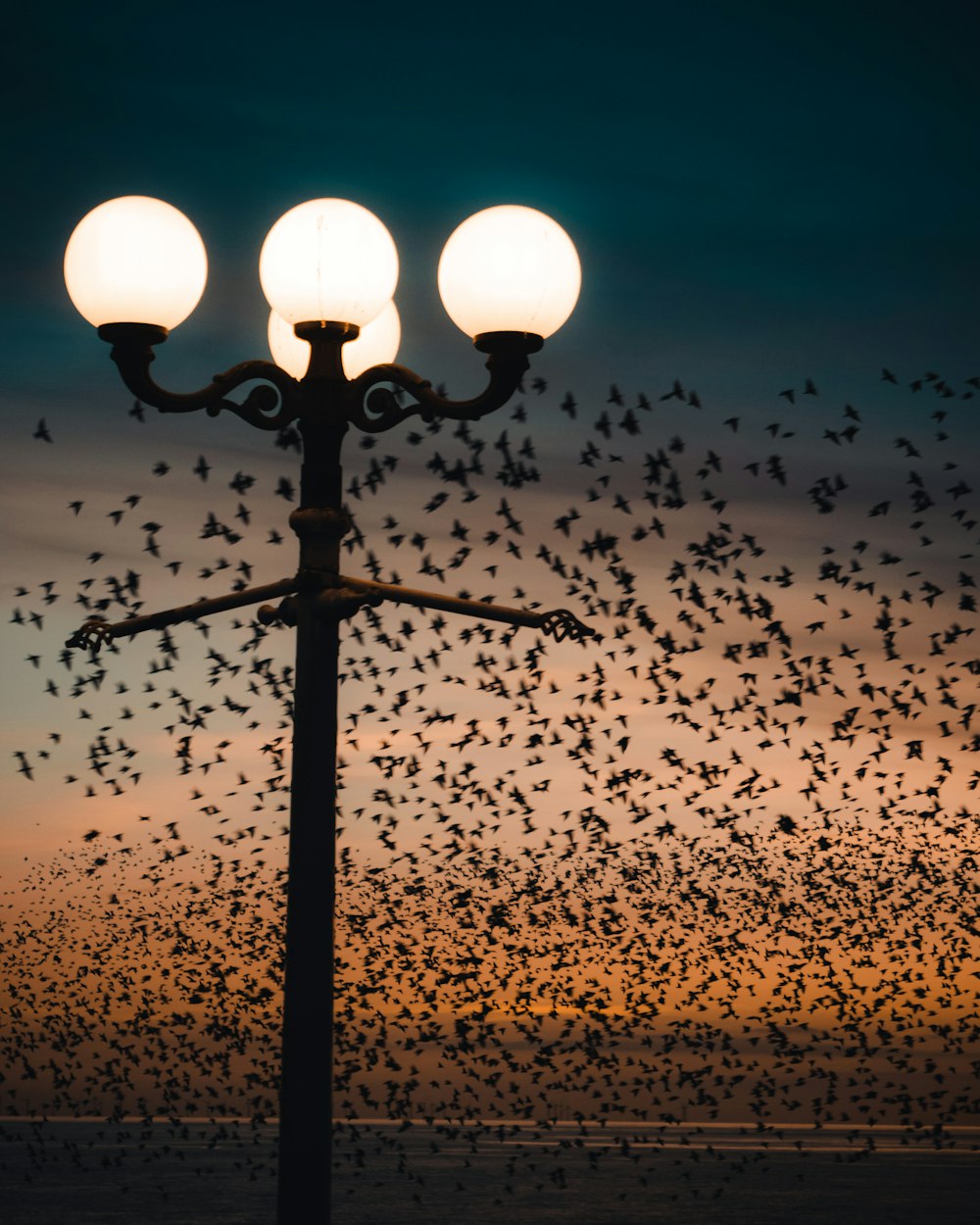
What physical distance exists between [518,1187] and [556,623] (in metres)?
187

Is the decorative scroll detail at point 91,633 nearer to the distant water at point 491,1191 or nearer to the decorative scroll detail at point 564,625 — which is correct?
the decorative scroll detail at point 564,625

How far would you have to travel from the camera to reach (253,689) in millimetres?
12141

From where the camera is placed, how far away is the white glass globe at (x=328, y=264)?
189 inches

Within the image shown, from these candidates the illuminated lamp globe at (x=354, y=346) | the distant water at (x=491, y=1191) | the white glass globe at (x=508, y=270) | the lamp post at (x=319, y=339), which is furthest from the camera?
the distant water at (x=491, y=1191)

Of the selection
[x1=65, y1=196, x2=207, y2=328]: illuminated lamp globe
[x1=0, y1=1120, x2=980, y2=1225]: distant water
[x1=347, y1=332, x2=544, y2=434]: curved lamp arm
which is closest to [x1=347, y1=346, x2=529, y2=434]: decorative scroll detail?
[x1=347, y1=332, x2=544, y2=434]: curved lamp arm

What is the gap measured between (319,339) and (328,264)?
0.28 m

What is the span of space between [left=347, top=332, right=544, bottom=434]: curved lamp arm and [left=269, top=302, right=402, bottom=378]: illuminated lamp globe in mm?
799

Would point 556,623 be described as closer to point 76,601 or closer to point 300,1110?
point 300,1110

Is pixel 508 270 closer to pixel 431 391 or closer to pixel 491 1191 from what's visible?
pixel 431 391

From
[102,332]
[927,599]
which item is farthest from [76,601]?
[927,599]

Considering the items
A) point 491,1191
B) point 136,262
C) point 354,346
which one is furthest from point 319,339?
point 491,1191

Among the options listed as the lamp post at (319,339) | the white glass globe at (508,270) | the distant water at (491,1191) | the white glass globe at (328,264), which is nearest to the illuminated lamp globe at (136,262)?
the lamp post at (319,339)

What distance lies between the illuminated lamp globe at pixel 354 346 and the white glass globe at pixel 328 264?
91 cm

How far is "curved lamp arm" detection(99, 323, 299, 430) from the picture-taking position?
4957 mm
